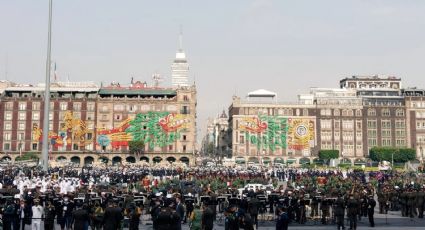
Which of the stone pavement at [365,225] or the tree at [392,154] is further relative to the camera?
the tree at [392,154]

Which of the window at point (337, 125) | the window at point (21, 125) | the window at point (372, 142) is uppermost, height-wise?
the window at point (337, 125)

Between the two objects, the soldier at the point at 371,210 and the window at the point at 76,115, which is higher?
the window at the point at 76,115

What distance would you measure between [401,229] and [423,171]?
5101 cm

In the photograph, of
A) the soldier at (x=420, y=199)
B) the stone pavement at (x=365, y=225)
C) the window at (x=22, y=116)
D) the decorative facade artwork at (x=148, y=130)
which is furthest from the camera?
the window at (x=22, y=116)

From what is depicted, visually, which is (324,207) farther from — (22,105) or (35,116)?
(22,105)

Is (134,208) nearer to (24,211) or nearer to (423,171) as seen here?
(24,211)

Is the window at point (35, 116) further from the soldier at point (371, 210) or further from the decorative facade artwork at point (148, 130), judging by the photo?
the soldier at point (371, 210)

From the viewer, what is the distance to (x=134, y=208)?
1894 cm

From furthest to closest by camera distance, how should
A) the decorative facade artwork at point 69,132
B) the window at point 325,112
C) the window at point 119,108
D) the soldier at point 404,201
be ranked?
1. the window at point 325,112
2. the window at point 119,108
3. the decorative facade artwork at point 69,132
4. the soldier at point 404,201

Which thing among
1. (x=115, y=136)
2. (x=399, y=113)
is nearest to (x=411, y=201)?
(x=115, y=136)

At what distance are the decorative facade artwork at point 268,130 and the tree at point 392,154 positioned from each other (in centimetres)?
1895

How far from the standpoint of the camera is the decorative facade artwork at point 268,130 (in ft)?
384

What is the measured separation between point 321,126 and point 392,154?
1704 cm

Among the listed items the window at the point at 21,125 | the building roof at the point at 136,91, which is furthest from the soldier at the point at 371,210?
the window at the point at 21,125
